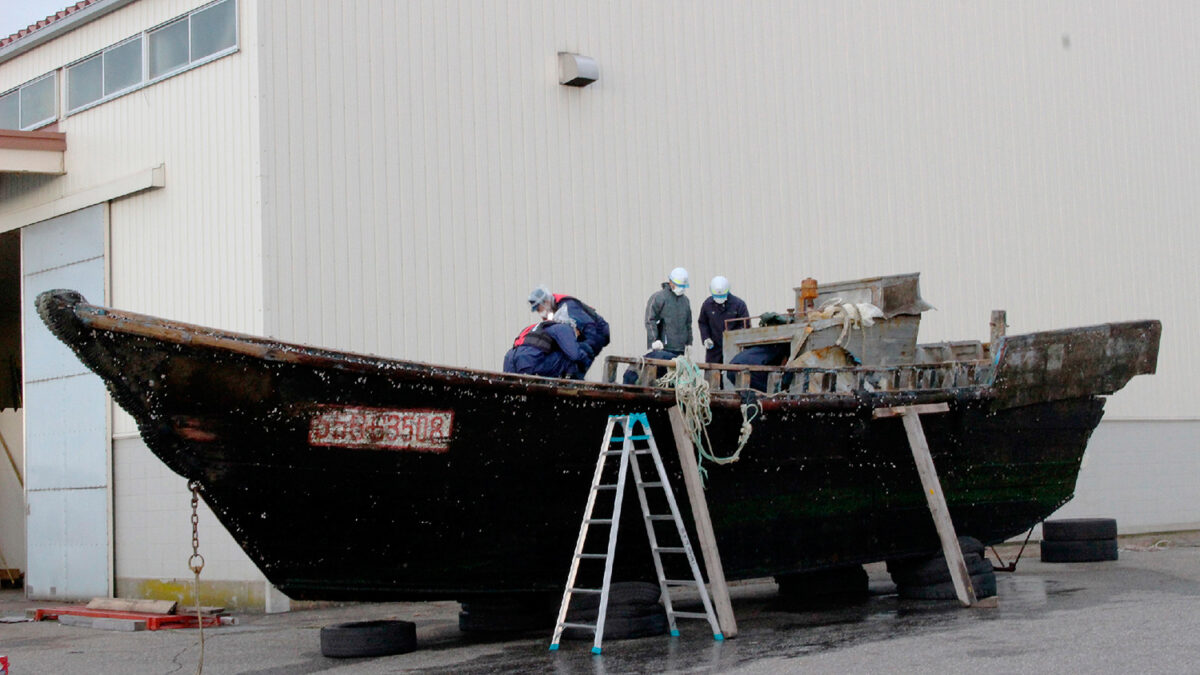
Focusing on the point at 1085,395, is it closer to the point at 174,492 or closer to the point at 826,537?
the point at 826,537

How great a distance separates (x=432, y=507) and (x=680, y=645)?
1830 millimetres

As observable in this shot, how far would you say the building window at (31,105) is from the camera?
585 inches

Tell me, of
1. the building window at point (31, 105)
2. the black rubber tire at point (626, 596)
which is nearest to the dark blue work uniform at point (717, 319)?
the black rubber tire at point (626, 596)

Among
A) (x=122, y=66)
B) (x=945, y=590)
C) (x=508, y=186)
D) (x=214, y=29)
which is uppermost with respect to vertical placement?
(x=122, y=66)

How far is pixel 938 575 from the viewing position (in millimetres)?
10867

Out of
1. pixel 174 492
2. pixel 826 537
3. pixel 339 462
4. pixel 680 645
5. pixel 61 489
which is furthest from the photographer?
pixel 61 489

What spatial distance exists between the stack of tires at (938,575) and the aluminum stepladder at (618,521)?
2618mm

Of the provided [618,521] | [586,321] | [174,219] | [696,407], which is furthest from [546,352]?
[174,219]

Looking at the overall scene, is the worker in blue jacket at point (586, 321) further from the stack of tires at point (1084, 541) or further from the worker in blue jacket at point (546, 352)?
the stack of tires at point (1084, 541)

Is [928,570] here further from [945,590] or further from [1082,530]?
[1082,530]

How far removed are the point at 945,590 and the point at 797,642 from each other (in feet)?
9.21

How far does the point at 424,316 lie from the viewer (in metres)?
12.7

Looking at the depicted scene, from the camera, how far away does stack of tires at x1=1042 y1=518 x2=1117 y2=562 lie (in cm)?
1402

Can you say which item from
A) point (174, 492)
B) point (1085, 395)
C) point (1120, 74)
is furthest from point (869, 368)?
point (1120, 74)
